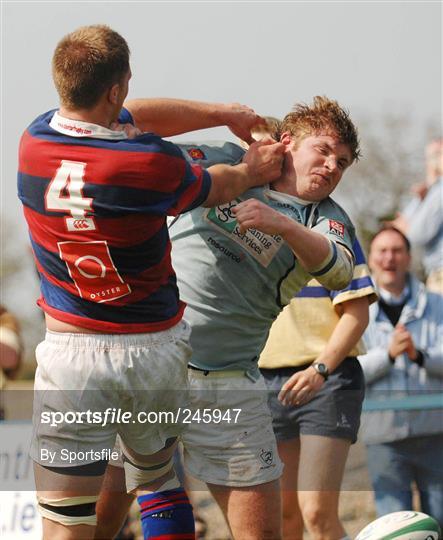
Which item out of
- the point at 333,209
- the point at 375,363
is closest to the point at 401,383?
the point at 375,363

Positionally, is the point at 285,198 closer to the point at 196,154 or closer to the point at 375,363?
the point at 196,154

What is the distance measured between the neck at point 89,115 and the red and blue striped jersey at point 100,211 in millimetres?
23

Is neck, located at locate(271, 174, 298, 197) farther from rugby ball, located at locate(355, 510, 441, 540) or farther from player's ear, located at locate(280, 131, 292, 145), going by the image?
rugby ball, located at locate(355, 510, 441, 540)

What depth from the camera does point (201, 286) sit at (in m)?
4.59

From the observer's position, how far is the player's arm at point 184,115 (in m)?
4.49

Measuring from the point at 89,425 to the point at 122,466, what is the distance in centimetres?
64

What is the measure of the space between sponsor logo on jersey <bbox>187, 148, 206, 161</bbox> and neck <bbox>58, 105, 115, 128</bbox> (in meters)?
0.66

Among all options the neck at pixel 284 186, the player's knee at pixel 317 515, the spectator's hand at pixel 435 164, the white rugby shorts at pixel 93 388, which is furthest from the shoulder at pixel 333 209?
the spectator's hand at pixel 435 164

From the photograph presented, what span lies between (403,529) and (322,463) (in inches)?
23.5

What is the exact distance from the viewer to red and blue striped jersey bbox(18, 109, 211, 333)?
12.6ft

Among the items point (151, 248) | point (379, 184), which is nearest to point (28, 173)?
point (151, 248)

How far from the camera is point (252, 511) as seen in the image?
4.42 meters

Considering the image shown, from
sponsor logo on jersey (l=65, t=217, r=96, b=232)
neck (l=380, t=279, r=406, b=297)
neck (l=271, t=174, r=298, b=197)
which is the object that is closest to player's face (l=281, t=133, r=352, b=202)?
neck (l=271, t=174, r=298, b=197)

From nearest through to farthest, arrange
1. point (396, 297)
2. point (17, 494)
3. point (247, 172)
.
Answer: point (247, 172) → point (17, 494) → point (396, 297)
